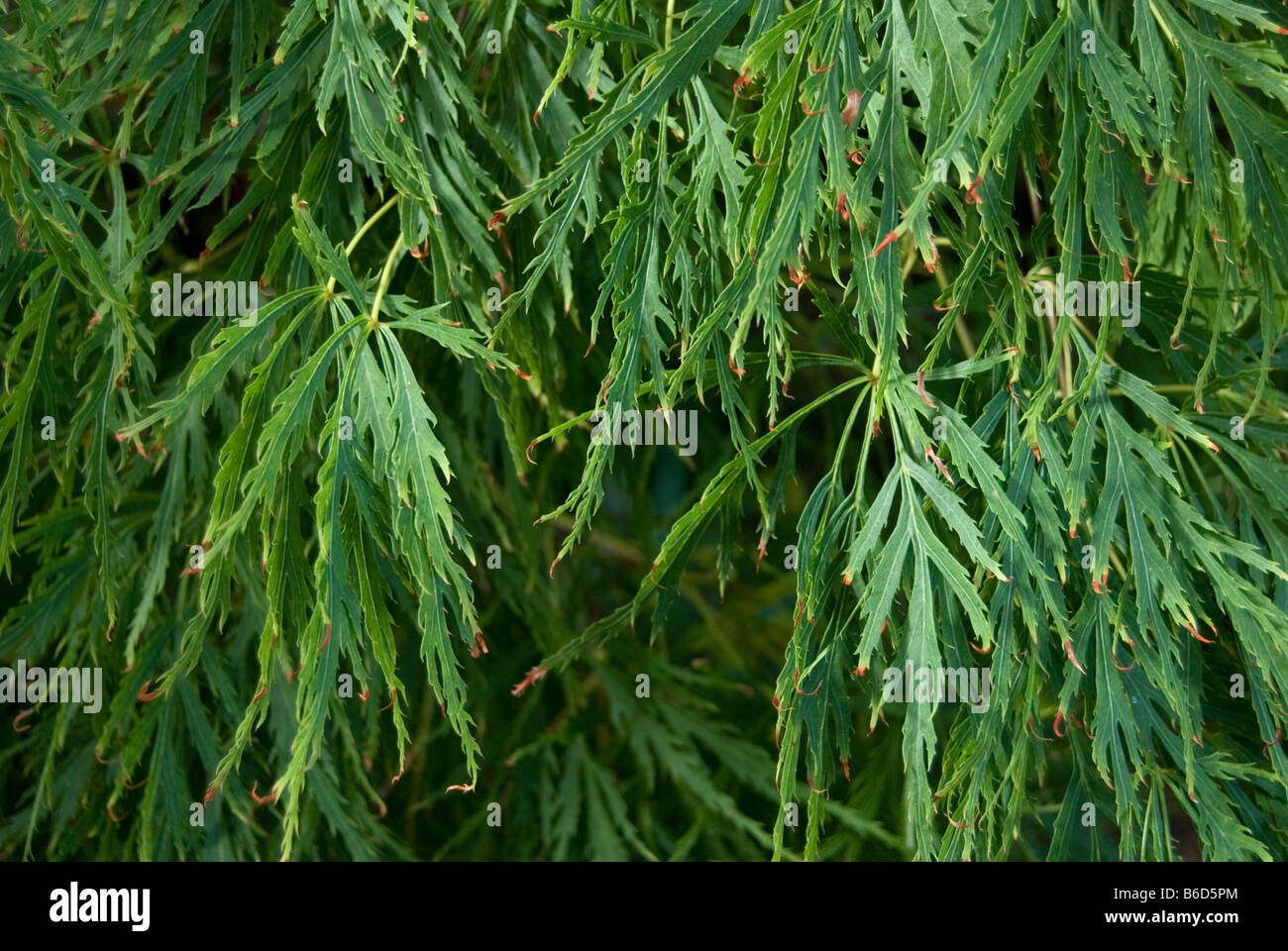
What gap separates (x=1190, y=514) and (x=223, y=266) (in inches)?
48.7

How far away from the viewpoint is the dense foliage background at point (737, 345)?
864 millimetres

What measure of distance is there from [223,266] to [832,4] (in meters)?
0.99

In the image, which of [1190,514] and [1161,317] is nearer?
[1190,514]

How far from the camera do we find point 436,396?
4.70ft

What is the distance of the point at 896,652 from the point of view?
37.1 inches

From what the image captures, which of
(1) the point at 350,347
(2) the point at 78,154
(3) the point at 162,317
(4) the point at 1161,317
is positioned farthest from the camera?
(3) the point at 162,317

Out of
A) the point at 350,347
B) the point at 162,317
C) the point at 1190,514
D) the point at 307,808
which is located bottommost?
the point at 307,808

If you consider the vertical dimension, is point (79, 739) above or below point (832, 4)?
below

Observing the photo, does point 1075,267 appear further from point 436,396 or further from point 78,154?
Answer: point 78,154

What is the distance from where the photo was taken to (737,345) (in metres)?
0.85

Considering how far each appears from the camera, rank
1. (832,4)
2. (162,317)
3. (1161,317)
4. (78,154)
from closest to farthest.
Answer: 1. (832,4)
2. (1161,317)
3. (78,154)
4. (162,317)

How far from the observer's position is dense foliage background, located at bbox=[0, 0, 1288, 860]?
86 cm

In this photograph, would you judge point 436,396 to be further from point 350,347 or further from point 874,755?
point 874,755

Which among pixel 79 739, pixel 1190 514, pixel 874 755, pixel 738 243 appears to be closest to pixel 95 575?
pixel 79 739
